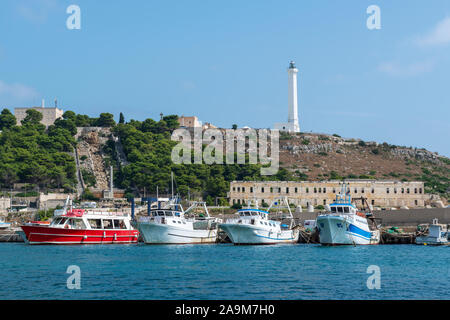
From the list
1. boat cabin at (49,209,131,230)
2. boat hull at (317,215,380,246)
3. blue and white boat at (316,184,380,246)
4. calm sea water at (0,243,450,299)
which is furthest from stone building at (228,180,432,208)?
calm sea water at (0,243,450,299)

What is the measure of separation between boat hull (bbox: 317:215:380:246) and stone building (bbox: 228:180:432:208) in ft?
150

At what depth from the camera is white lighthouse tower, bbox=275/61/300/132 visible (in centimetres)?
15075

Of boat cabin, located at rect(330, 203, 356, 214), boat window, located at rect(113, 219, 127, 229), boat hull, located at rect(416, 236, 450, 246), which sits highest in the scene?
boat cabin, located at rect(330, 203, 356, 214)

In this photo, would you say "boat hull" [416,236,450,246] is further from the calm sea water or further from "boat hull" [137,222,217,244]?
"boat hull" [137,222,217,244]

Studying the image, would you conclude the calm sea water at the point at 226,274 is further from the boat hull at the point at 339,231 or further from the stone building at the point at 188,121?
the stone building at the point at 188,121

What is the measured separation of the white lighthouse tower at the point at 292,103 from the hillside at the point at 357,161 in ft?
9.25

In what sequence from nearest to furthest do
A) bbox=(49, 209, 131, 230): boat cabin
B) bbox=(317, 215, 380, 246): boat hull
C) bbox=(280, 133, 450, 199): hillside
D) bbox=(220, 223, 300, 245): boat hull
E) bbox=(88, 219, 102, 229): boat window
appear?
bbox=(317, 215, 380, 246): boat hull
bbox=(220, 223, 300, 245): boat hull
bbox=(49, 209, 131, 230): boat cabin
bbox=(88, 219, 102, 229): boat window
bbox=(280, 133, 450, 199): hillside

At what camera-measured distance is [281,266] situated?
42.8m

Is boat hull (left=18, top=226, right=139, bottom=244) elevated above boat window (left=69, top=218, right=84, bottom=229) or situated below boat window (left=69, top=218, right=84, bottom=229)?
below

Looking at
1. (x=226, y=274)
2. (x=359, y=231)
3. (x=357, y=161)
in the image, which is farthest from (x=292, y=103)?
(x=226, y=274)

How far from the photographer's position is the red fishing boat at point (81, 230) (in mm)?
66312

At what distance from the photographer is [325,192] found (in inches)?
4313

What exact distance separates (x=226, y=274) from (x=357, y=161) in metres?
112
